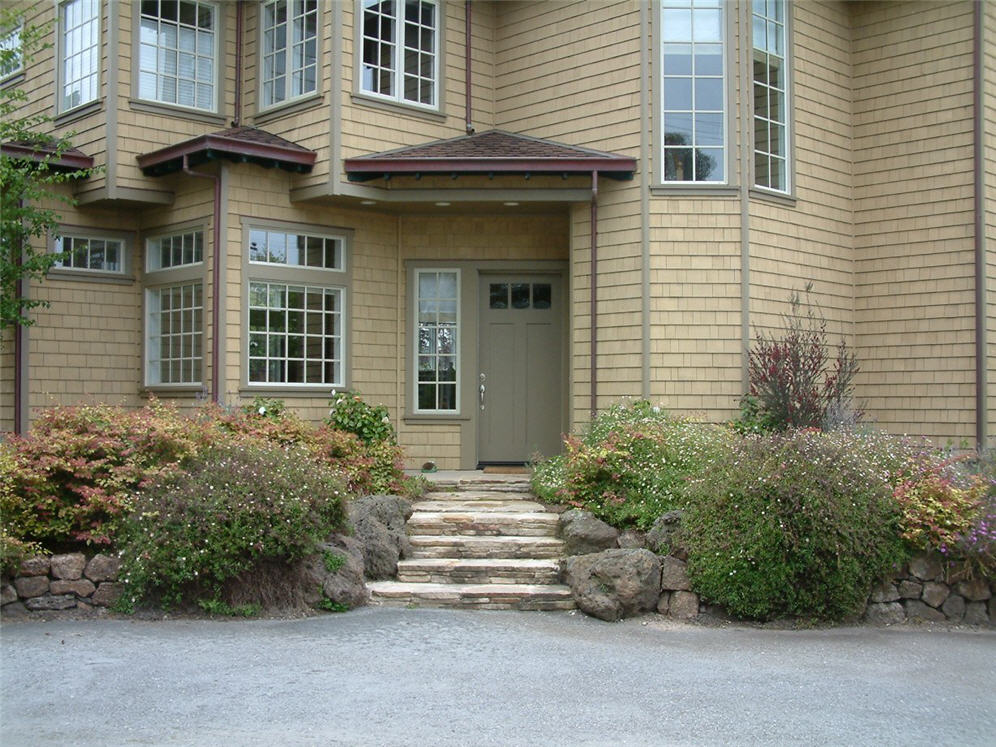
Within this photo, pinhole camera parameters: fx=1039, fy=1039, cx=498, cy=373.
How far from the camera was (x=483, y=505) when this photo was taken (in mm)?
10031

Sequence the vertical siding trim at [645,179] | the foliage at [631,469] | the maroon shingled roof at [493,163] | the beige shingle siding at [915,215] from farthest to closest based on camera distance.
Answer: the beige shingle siding at [915,215]
the vertical siding trim at [645,179]
the maroon shingled roof at [493,163]
the foliage at [631,469]

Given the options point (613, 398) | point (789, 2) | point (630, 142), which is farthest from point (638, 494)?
point (789, 2)

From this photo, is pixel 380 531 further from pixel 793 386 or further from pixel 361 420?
pixel 793 386

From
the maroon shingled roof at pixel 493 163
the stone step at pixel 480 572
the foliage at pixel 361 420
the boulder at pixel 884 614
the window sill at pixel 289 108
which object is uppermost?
the window sill at pixel 289 108

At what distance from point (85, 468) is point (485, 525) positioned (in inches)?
133

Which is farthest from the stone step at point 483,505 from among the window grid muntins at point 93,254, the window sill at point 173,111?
the window sill at point 173,111

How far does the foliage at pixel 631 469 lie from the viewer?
8.79 m

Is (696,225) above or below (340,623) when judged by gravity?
above

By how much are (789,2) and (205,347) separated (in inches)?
305

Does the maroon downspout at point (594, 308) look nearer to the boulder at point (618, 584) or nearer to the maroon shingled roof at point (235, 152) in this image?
the maroon shingled roof at point (235, 152)

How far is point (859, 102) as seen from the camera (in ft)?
42.3

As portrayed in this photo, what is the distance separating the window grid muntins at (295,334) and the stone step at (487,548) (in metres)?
3.49

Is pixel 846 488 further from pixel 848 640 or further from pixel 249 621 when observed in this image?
pixel 249 621

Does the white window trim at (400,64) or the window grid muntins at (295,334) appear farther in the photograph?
the white window trim at (400,64)
